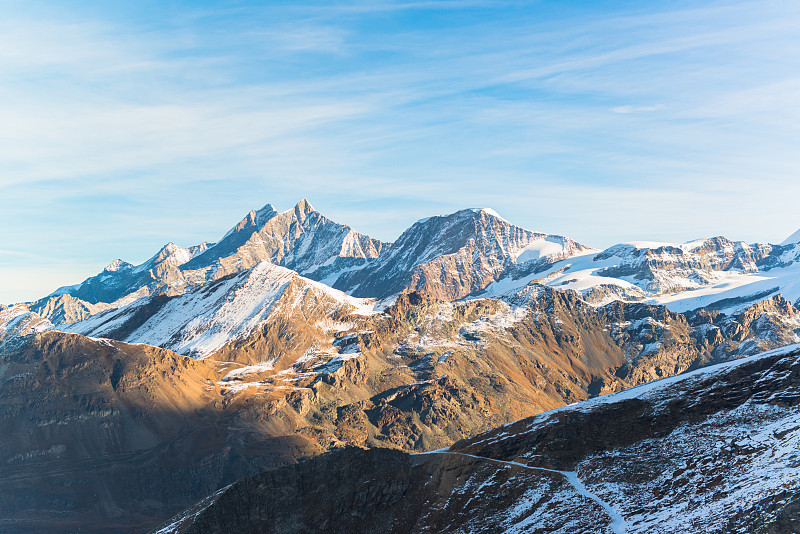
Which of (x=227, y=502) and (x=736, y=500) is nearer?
(x=736, y=500)

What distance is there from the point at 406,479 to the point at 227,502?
128 ft

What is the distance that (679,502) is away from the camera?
102 metres

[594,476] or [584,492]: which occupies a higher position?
[594,476]

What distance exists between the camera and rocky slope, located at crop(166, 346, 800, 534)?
99.6 meters

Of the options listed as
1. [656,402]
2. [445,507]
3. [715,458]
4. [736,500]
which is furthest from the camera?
[656,402]

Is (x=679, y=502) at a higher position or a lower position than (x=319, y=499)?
lower

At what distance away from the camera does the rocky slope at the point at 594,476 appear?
99.6m

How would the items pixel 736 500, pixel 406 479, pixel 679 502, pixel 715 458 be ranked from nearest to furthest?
pixel 736 500
pixel 679 502
pixel 715 458
pixel 406 479

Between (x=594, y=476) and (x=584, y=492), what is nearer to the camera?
(x=584, y=492)

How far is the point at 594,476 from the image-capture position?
121000 millimetres

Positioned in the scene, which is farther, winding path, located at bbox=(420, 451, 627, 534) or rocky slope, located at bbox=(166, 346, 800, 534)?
winding path, located at bbox=(420, 451, 627, 534)

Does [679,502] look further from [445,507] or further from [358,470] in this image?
[358,470]

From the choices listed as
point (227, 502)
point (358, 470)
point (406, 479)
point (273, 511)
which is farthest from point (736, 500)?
point (227, 502)

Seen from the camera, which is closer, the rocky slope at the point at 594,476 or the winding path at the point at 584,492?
the rocky slope at the point at 594,476
